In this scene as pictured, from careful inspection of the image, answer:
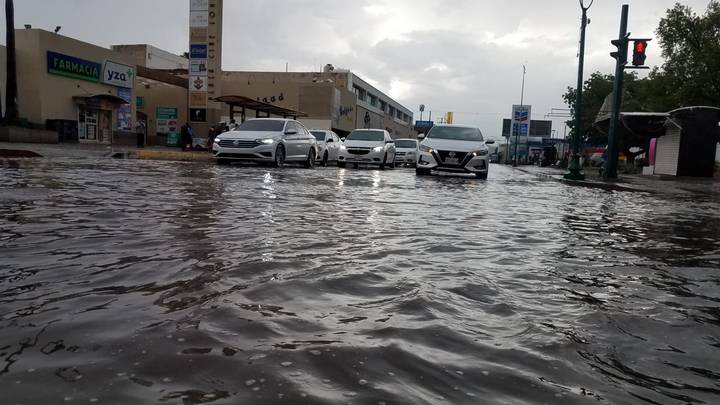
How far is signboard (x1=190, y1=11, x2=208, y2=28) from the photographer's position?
28844 mm

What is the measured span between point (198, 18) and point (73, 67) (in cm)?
678

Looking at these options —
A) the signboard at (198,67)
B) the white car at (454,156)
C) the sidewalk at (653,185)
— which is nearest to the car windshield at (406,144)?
the sidewalk at (653,185)

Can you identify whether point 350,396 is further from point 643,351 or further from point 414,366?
point 643,351

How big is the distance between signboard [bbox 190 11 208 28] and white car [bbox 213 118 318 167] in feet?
46.1

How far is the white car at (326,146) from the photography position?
22052 millimetres

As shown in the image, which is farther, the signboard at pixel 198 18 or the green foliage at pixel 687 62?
the green foliage at pixel 687 62

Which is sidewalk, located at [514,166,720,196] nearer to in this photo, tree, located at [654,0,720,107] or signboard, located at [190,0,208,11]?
tree, located at [654,0,720,107]

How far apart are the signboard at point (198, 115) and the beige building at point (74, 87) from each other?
15.5ft

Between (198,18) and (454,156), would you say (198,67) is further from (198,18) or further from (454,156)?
(454,156)

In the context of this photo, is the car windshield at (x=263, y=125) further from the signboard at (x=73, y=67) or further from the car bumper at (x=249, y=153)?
the signboard at (x=73, y=67)

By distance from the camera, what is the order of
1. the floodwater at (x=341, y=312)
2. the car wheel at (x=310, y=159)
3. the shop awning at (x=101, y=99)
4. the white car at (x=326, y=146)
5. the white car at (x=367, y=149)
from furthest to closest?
the shop awning at (x=101, y=99), the white car at (x=326, y=146), the white car at (x=367, y=149), the car wheel at (x=310, y=159), the floodwater at (x=341, y=312)

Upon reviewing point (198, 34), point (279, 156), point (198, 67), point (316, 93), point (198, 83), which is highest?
point (198, 34)

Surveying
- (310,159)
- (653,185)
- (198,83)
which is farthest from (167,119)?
(653,185)

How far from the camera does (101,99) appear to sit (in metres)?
29.7
